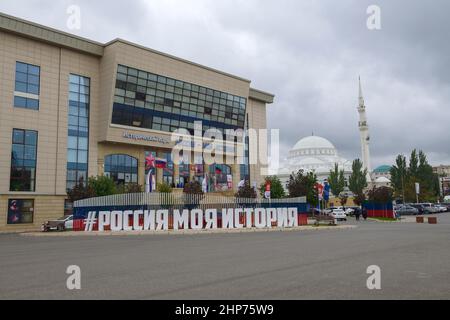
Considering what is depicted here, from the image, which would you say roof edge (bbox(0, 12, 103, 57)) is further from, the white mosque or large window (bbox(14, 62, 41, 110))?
the white mosque

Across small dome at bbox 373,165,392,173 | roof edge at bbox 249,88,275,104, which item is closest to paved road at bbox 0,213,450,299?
roof edge at bbox 249,88,275,104

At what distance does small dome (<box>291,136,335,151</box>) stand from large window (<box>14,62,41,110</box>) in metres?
118

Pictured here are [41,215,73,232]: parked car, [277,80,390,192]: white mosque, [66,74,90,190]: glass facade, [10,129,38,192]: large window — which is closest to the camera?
[41,215,73,232]: parked car

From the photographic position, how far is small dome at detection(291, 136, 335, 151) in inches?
5891

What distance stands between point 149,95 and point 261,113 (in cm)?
2351

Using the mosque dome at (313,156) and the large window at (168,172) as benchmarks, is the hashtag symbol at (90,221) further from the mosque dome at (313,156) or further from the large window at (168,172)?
the mosque dome at (313,156)

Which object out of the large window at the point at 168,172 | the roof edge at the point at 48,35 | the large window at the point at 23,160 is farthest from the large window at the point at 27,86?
the large window at the point at 168,172

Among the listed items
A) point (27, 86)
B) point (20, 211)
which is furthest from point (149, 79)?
point (20, 211)

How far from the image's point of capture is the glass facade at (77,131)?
44.6 meters

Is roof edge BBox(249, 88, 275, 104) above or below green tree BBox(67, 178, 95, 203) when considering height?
above

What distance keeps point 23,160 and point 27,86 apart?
7346 mm

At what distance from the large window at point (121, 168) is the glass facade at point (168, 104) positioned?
4130 mm
